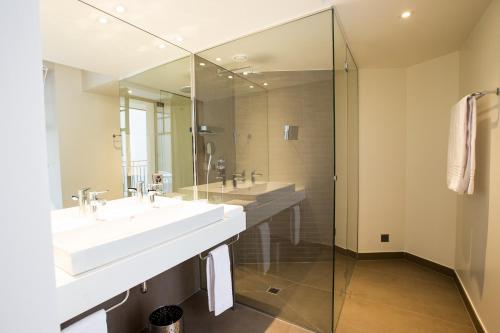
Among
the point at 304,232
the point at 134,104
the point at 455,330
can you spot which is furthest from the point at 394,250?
the point at 134,104

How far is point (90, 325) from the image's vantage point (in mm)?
1053

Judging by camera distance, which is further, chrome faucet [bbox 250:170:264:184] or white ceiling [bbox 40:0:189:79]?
chrome faucet [bbox 250:170:264:184]

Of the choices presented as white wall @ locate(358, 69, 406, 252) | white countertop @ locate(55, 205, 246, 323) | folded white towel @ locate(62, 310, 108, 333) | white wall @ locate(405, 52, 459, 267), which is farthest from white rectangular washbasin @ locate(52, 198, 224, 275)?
white wall @ locate(405, 52, 459, 267)

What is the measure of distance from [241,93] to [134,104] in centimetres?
88

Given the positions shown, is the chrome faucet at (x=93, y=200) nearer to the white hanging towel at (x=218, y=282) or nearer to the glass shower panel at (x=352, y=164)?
the white hanging towel at (x=218, y=282)

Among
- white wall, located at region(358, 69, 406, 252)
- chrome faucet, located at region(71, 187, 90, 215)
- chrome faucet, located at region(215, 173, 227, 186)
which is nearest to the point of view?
chrome faucet, located at region(71, 187, 90, 215)

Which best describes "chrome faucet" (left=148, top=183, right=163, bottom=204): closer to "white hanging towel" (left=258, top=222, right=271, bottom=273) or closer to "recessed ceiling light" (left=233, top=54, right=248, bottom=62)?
"white hanging towel" (left=258, top=222, right=271, bottom=273)

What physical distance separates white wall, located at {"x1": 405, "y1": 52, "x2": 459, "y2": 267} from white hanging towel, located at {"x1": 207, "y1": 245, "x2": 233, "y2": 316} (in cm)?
236

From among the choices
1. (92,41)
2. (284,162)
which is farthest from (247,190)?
(92,41)

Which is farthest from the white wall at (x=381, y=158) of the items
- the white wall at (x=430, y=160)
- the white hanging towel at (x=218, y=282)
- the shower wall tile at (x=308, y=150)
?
the white hanging towel at (x=218, y=282)

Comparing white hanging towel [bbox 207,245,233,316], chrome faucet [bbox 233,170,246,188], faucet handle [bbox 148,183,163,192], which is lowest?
white hanging towel [bbox 207,245,233,316]

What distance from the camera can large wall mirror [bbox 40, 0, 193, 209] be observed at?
144 centimetres

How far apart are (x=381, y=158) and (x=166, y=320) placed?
2772 mm

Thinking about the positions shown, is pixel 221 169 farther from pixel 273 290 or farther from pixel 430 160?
pixel 430 160
